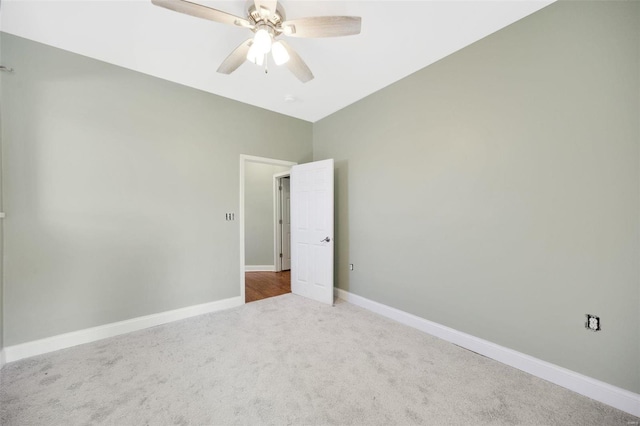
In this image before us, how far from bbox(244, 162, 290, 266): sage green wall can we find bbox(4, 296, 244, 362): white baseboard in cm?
221

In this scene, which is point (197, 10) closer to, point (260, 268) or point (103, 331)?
point (103, 331)

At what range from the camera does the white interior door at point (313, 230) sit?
334cm

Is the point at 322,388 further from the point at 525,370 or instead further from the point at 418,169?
the point at 418,169

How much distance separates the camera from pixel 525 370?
1.90 m

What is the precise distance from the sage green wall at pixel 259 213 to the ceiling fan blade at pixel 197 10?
375 centimetres

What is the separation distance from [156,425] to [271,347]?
990 millimetres

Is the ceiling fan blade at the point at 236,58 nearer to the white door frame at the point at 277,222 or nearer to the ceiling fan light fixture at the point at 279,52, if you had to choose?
the ceiling fan light fixture at the point at 279,52

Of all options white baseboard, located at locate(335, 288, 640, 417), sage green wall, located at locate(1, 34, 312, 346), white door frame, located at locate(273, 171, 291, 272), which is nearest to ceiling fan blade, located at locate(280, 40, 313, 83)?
sage green wall, located at locate(1, 34, 312, 346)

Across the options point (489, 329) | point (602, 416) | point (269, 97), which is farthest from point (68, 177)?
point (602, 416)

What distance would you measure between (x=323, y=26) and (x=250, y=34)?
0.91 meters

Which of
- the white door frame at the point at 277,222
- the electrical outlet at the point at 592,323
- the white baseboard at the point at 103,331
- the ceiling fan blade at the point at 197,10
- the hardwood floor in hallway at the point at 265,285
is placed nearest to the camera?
the ceiling fan blade at the point at 197,10

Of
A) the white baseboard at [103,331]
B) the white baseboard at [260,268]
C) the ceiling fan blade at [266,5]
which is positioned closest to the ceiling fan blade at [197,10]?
the ceiling fan blade at [266,5]

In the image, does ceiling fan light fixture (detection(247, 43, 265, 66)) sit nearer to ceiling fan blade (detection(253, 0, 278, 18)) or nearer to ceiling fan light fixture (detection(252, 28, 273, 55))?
ceiling fan light fixture (detection(252, 28, 273, 55))

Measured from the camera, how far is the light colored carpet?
150 cm
